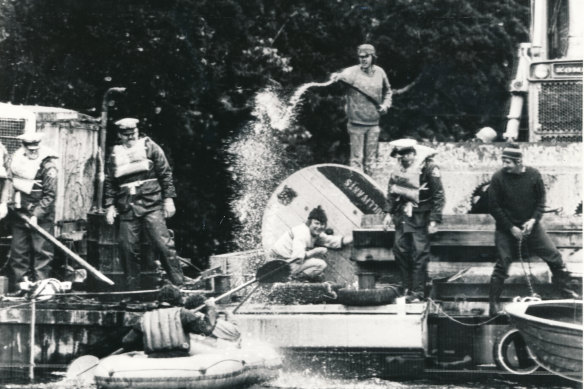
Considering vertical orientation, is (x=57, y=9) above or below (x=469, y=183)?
above

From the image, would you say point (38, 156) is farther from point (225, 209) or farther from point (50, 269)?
point (225, 209)

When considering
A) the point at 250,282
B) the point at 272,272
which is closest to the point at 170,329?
the point at 250,282

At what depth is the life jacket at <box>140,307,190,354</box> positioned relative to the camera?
1466cm

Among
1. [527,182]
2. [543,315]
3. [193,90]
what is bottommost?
[543,315]

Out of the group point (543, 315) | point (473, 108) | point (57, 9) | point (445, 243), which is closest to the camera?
point (543, 315)

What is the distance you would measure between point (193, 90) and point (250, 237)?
3.39m

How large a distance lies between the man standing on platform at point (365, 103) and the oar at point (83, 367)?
17.1ft

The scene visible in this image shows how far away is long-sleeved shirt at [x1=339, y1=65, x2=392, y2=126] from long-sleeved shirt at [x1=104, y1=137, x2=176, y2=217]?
3.36m

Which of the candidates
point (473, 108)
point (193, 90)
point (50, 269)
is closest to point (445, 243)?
point (50, 269)

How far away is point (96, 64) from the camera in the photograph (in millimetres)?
26891

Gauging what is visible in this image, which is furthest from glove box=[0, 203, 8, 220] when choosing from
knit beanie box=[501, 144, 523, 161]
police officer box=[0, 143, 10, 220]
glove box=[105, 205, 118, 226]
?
knit beanie box=[501, 144, 523, 161]

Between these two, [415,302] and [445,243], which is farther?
[445,243]

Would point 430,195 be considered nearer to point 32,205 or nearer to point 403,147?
point 403,147

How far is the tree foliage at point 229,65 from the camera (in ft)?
86.8
